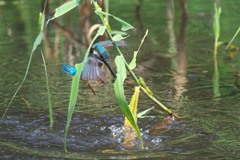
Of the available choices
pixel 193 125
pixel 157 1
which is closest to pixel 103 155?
pixel 193 125

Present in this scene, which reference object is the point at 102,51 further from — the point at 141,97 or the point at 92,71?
the point at 141,97

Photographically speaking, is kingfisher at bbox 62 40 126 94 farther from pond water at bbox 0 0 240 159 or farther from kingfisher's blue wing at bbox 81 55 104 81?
pond water at bbox 0 0 240 159

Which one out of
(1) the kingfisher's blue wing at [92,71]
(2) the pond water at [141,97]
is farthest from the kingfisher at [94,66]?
(2) the pond water at [141,97]

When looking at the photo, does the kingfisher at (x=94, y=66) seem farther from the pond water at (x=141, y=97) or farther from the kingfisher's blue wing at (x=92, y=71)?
the pond water at (x=141, y=97)

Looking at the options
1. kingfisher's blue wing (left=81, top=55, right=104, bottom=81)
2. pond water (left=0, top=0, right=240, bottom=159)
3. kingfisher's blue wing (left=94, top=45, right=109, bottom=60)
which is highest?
kingfisher's blue wing (left=94, top=45, right=109, bottom=60)

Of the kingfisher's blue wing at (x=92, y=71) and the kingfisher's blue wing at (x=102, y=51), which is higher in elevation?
the kingfisher's blue wing at (x=102, y=51)

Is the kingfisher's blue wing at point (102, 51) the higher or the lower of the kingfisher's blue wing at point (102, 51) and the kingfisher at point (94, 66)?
the higher

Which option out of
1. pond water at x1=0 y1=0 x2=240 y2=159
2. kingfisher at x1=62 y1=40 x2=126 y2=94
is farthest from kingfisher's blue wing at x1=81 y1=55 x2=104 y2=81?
pond water at x1=0 y1=0 x2=240 y2=159

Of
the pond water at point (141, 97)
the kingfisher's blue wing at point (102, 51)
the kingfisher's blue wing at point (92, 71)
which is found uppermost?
the kingfisher's blue wing at point (102, 51)

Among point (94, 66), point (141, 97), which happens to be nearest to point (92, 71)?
point (94, 66)

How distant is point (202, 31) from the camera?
510 cm

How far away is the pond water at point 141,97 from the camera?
2320 millimetres

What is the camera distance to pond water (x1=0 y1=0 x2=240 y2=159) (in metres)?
2.32

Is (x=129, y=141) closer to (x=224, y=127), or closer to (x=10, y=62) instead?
(x=224, y=127)
